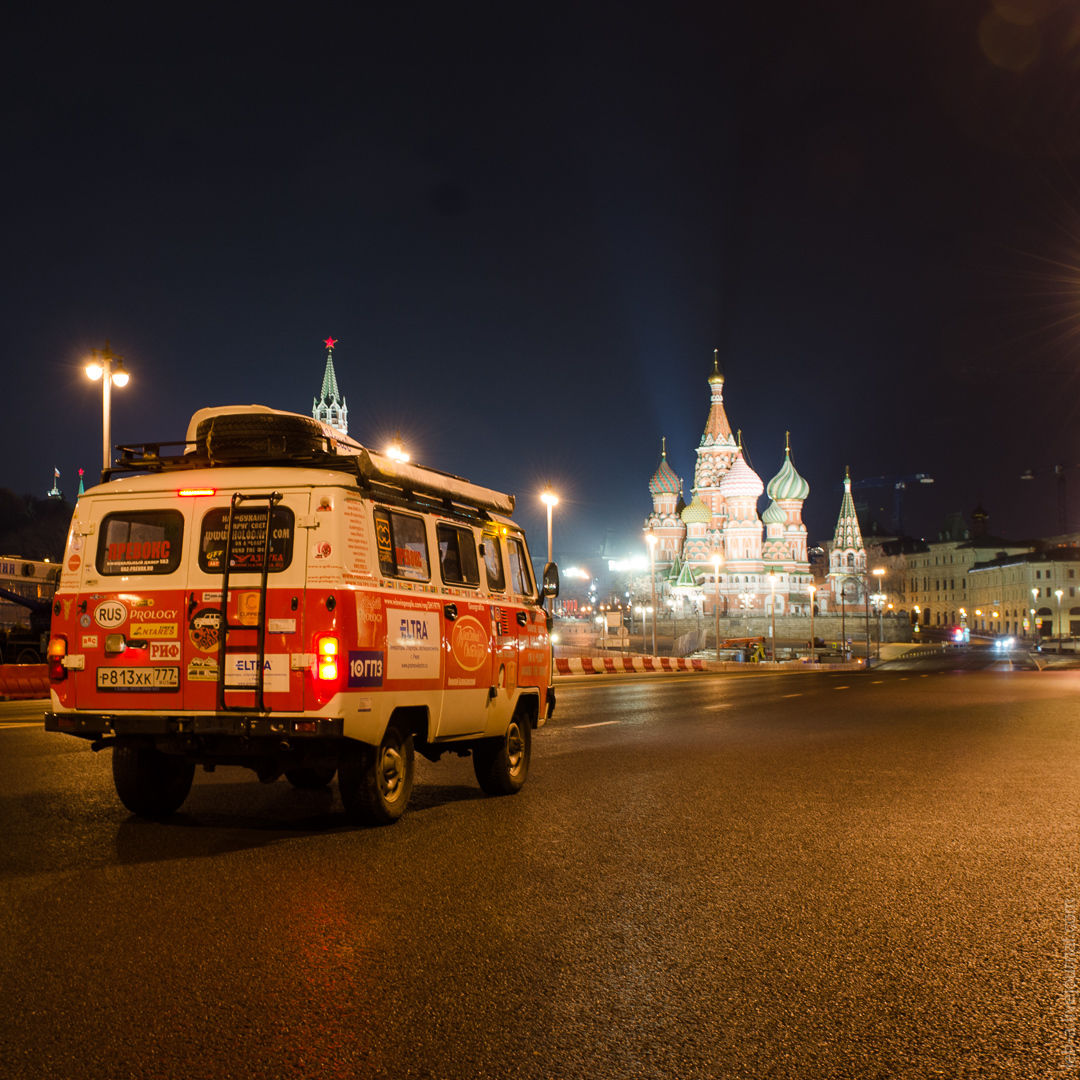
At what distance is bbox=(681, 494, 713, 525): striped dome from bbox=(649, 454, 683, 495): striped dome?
1642 cm

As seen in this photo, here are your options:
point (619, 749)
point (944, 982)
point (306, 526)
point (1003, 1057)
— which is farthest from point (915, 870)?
point (619, 749)

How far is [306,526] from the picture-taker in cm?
761

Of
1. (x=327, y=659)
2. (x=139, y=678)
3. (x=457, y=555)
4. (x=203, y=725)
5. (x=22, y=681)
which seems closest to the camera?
(x=327, y=659)

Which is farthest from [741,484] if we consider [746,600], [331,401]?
[331,401]

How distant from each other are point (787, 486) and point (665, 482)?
864 inches

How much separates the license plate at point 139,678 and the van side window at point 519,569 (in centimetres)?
350

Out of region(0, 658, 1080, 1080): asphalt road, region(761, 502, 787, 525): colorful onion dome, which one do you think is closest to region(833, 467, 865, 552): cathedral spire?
region(761, 502, 787, 525): colorful onion dome

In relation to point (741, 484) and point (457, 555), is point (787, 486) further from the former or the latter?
point (457, 555)

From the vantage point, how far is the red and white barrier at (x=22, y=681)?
923 inches

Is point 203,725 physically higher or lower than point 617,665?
lower

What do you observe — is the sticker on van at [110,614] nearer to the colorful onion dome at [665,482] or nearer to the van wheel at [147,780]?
the van wheel at [147,780]

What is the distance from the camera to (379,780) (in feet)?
26.6

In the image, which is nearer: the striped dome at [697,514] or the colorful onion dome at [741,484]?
the colorful onion dome at [741,484]

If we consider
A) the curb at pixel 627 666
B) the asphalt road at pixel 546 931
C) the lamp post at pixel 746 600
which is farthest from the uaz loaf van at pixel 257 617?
the lamp post at pixel 746 600
